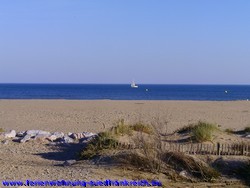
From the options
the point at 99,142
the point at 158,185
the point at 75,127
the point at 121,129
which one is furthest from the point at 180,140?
the point at 75,127

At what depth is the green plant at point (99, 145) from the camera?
9.27 m

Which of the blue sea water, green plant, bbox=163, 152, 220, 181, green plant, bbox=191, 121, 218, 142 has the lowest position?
the blue sea water

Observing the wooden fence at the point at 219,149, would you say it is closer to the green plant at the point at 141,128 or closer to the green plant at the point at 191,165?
the green plant at the point at 191,165

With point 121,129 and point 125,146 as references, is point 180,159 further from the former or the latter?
point 121,129

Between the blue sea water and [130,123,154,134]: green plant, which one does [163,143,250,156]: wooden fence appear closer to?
[130,123,154,134]: green plant

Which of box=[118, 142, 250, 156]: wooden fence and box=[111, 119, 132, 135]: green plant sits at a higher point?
box=[111, 119, 132, 135]: green plant

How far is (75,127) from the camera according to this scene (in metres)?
16.9

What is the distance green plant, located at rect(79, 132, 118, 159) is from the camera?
9266mm

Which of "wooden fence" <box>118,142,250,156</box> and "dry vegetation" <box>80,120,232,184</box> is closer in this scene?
"dry vegetation" <box>80,120,232,184</box>

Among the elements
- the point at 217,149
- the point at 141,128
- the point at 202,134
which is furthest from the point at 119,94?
the point at 217,149

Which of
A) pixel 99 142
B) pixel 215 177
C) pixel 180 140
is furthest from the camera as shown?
pixel 180 140

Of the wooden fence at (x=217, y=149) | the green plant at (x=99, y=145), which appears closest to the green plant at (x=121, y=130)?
the green plant at (x=99, y=145)

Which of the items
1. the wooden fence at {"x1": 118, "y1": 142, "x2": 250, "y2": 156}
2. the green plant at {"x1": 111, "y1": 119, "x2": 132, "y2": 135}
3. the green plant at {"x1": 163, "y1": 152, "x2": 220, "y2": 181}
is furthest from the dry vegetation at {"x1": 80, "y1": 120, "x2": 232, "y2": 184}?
the green plant at {"x1": 111, "y1": 119, "x2": 132, "y2": 135}

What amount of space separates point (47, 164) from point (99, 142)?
1.27 m
